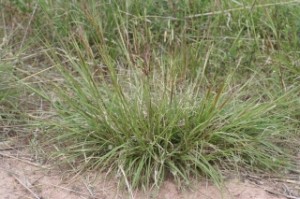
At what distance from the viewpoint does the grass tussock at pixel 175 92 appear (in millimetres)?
2977

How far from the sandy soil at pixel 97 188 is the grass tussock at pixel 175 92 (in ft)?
0.20

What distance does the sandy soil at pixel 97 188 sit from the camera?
2.91 meters

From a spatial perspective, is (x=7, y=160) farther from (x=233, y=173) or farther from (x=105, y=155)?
(x=233, y=173)

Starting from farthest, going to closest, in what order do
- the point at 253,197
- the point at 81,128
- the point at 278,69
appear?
the point at 278,69 → the point at 81,128 → the point at 253,197

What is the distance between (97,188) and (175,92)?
0.60m

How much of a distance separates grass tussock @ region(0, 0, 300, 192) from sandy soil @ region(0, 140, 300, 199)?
61mm

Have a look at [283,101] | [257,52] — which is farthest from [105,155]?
[257,52]

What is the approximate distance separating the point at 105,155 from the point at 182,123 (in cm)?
40

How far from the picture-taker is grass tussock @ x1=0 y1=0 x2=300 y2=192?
2977 mm

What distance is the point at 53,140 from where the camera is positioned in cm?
321

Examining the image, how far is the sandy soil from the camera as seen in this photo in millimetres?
2910

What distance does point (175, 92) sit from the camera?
122 inches

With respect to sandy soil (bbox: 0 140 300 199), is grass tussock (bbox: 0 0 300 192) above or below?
above

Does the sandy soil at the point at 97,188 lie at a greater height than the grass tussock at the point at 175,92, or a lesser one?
lesser
